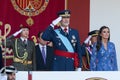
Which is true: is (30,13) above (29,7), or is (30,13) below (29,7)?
below

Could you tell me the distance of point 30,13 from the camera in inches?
352

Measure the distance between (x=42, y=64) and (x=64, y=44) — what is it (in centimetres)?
119

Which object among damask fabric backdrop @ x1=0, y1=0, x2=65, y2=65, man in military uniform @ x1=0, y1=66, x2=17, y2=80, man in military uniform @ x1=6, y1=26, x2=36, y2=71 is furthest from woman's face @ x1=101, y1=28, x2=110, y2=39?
damask fabric backdrop @ x1=0, y1=0, x2=65, y2=65

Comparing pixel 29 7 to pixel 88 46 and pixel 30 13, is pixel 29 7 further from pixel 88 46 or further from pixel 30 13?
pixel 88 46

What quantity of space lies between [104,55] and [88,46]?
149 cm

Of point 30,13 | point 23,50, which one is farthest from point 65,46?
point 30,13

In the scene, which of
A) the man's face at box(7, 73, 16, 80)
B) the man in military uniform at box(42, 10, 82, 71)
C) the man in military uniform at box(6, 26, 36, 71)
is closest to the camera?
the man's face at box(7, 73, 16, 80)

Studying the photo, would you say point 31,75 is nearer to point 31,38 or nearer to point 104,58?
point 104,58

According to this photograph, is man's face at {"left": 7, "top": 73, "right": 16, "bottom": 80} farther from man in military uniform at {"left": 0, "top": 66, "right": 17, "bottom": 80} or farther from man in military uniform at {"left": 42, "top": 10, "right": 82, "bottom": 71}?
man in military uniform at {"left": 42, "top": 10, "right": 82, "bottom": 71}

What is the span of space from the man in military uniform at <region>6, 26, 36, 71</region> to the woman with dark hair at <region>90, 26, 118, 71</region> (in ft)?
3.72

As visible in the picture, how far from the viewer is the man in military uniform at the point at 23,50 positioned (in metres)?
8.00

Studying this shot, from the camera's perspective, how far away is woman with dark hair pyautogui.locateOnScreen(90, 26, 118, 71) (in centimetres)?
739

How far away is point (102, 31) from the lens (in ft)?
24.5

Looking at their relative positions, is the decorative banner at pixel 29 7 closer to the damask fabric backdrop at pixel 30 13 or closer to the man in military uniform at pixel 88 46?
the damask fabric backdrop at pixel 30 13
